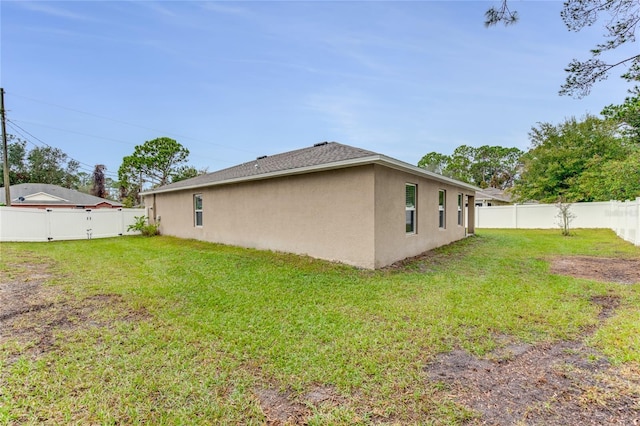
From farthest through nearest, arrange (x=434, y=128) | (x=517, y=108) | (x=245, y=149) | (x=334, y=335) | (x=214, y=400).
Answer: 1. (x=245, y=149)
2. (x=434, y=128)
3. (x=517, y=108)
4. (x=334, y=335)
5. (x=214, y=400)

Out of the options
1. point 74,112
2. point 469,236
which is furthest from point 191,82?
point 469,236

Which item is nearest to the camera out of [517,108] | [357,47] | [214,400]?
[214,400]

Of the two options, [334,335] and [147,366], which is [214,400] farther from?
[334,335]

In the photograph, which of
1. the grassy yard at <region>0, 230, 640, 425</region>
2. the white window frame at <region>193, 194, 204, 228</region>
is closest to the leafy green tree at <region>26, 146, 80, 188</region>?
the white window frame at <region>193, 194, 204, 228</region>

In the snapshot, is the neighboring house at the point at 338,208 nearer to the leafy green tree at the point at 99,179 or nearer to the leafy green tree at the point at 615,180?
the leafy green tree at the point at 615,180

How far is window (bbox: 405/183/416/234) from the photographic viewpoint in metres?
8.48

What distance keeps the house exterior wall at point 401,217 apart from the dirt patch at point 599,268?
323 centimetres

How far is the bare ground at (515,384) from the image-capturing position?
2152 mm

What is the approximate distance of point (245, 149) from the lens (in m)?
33.1

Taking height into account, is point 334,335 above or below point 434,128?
below

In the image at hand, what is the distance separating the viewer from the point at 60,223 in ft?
44.2

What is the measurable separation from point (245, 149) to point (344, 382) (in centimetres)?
3293

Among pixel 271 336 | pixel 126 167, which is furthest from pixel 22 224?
pixel 126 167

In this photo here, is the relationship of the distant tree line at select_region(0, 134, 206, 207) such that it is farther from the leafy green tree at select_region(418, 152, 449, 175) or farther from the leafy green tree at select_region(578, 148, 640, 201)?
the leafy green tree at select_region(578, 148, 640, 201)
